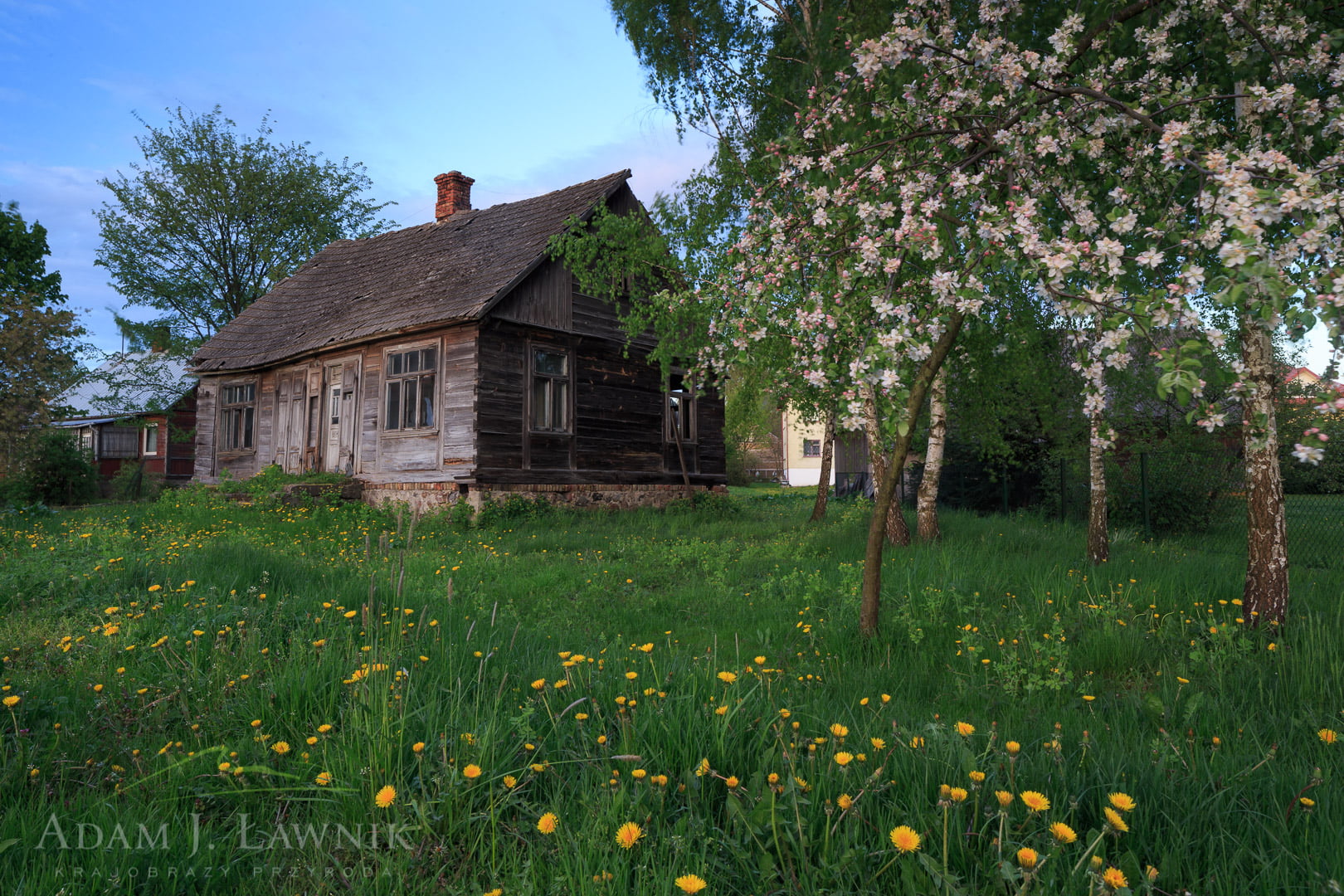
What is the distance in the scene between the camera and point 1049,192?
16.8 feet

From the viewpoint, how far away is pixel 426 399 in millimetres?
15734

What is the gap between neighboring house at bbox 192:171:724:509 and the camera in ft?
49.3

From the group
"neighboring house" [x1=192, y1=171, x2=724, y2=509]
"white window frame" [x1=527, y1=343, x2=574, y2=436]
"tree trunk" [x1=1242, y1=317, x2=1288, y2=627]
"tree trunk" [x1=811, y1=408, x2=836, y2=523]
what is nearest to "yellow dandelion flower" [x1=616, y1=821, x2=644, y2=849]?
"tree trunk" [x1=1242, y1=317, x2=1288, y2=627]

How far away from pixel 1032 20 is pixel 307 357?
1682cm

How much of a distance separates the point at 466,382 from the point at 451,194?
8.52m

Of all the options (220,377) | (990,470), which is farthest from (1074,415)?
(220,377)

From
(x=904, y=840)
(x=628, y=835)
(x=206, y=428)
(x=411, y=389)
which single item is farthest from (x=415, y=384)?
(x=904, y=840)

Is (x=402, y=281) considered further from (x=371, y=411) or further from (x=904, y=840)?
(x=904, y=840)

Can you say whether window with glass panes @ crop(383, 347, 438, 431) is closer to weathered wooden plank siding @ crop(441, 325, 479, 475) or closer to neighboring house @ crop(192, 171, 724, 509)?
neighboring house @ crop(192, 171, 724, 509)

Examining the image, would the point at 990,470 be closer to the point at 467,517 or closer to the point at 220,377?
the point at 467,517

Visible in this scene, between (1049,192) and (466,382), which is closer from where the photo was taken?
(1049,192)

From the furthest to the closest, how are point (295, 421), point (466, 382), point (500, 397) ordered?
point (295, 421) → point (500, 397) → point (466, 382)

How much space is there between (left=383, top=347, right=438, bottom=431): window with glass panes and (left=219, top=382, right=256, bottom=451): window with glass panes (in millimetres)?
6248

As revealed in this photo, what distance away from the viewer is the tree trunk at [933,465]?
34.7 ft
